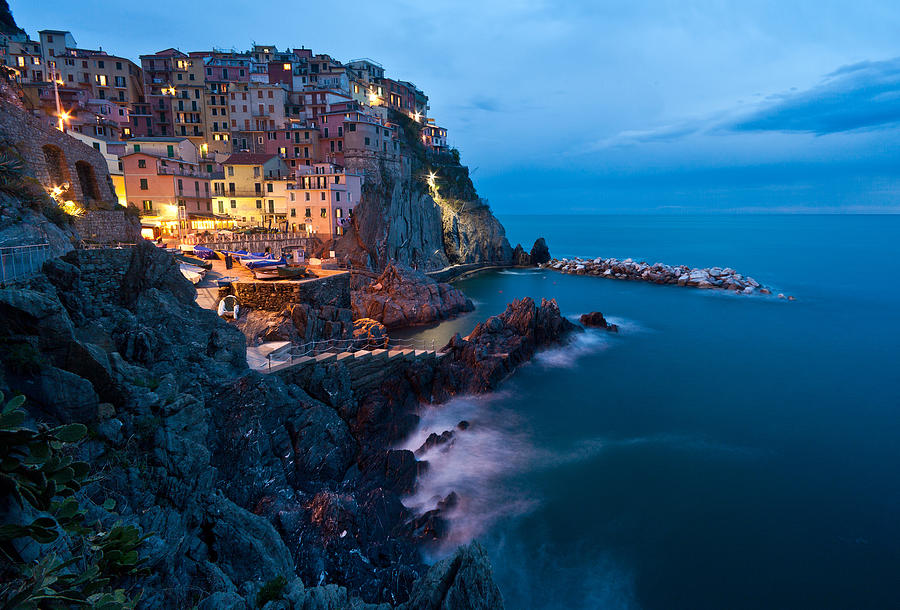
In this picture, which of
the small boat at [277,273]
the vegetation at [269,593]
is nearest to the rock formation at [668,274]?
the small boat at [277,273]

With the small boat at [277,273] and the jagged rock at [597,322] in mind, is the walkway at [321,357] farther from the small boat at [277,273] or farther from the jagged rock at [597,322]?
the jagged rock at [597,322]

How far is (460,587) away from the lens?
796cm

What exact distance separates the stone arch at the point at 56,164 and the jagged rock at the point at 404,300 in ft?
73.4

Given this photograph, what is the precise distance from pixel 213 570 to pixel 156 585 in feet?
4.76

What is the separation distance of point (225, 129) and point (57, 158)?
46106mm

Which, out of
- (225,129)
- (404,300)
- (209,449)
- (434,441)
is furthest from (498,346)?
(225,129)

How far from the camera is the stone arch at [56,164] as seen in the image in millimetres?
21453

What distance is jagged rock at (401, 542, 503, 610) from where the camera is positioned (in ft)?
25.9

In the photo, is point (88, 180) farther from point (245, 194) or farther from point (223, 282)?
point (245, 194)

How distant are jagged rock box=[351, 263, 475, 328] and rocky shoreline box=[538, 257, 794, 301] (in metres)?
34.8

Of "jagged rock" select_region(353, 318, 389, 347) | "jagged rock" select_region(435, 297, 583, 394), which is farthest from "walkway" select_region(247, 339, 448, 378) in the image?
"jagged rock" select_region(353, 318, 389, 347)

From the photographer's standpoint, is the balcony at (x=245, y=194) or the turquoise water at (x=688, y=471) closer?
the turquoise water at (x=688, y=471)

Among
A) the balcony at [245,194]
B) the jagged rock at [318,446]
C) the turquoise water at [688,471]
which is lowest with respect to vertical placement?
the turquoise water at [688,471]

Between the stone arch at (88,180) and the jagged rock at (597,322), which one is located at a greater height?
the stone arch at (88,180)
